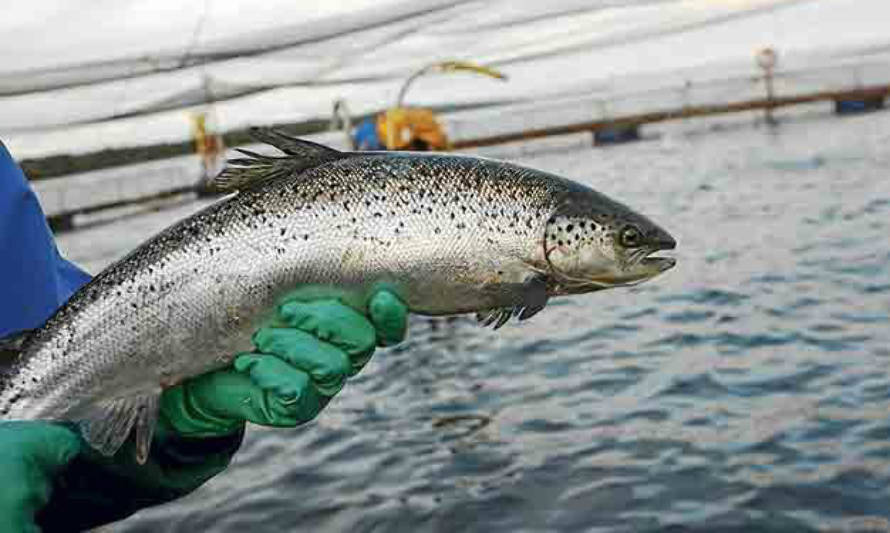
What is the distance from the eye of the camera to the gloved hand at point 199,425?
131 inches

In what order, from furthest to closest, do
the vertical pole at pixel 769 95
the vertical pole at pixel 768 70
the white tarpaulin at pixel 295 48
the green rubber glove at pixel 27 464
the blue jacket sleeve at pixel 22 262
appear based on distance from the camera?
the vertical pole at pixel 768 70 < the vertical pole at pixel 769 95 < the white tarpaulin at pixel 295 48 < the blue jacket sleeve at pixel 22 262 < the green rubber glove at pixel 27 464

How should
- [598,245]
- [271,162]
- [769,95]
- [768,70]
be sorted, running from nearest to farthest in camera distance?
[271,162] → [598,245] → [769,95] → [768,70]

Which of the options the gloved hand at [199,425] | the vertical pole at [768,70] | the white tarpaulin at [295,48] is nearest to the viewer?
the gloved hand at [199,425]

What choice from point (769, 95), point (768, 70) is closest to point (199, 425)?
point (769, 95)

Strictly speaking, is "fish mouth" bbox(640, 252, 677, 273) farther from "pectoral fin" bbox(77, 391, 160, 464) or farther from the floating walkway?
the floating walkway

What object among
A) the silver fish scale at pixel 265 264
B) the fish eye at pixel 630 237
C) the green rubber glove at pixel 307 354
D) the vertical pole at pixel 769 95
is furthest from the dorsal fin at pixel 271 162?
the vertical pole at pixel 769 95

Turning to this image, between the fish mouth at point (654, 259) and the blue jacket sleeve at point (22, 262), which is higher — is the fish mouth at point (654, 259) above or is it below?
below

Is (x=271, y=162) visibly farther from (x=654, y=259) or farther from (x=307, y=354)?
(x=654, y=259)

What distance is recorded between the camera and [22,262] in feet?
13.6

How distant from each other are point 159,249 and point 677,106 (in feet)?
193

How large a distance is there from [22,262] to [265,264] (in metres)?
1.47

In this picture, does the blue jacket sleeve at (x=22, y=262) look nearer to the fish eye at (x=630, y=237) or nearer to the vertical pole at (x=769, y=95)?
the fish eye at (x=630, y=237)

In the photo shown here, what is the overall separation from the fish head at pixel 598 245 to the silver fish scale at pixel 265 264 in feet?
0.29

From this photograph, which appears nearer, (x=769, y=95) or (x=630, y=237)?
(x=630, y=237)
